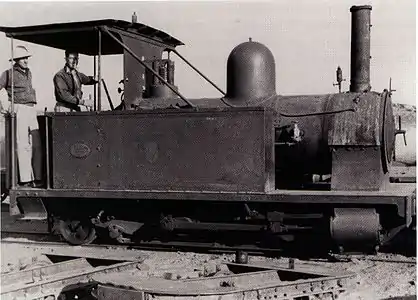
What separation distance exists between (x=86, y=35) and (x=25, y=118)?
5.09 ft

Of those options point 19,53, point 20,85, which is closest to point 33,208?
point 20,85

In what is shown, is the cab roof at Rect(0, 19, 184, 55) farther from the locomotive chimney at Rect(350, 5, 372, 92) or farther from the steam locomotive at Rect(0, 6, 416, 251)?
the locomotive chimney at Rect(350, 5, 372, 92)

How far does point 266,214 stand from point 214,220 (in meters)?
0.71

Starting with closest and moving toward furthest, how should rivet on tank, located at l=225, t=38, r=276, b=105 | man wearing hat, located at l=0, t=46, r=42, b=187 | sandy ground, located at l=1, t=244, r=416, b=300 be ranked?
sandy ground, located at l=1, t=244, r=416, b=300, rivet on tank, located at l=225, t=38, r=276, b=105, man wearing hat, located at l=0, t=46, r=42, b=187

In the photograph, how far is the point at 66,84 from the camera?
843cm

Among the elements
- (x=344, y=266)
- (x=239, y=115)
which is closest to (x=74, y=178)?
(x=239, y=115)

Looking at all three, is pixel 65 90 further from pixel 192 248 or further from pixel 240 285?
pixel 240 285

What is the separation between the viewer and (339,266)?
22.9 ft

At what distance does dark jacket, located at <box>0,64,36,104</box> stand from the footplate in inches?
153

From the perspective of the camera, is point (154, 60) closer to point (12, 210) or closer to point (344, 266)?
point (12, 210)

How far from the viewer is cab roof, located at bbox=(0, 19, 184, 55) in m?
7.65

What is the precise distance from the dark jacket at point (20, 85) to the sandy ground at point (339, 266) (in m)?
2.17

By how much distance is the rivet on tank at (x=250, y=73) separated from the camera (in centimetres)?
785

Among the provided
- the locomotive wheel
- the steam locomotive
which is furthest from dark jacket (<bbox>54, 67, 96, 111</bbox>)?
the locomotive wheel
